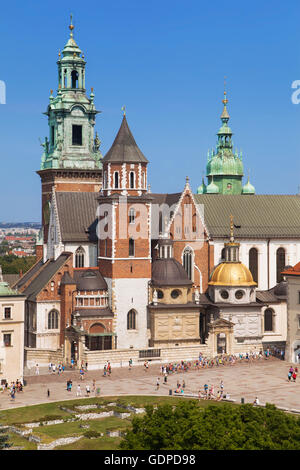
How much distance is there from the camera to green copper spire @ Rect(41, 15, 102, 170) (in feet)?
316

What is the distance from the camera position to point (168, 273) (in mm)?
77438

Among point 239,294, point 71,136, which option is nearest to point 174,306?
point 239,294

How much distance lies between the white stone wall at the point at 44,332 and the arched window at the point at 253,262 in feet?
75.2

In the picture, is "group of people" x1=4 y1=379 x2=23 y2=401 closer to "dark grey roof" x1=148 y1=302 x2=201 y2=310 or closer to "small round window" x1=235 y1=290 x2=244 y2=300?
"dark grey roof" x1=148 y1=302 x2=201 y2=310

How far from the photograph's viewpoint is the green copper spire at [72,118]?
3792 inches

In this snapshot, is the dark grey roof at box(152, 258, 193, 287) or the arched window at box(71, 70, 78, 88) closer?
the dark grey roof at box(152, 258, 193, 287)

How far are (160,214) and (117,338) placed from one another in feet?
48.8

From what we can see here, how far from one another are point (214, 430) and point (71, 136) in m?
66.7

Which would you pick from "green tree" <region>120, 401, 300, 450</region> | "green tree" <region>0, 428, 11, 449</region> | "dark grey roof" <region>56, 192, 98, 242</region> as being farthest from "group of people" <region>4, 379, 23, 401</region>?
"green tree" <region>120, 401, 300, 450</region>

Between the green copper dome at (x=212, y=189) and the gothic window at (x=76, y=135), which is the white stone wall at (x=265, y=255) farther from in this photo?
the gothic window at (x=76, y=135)

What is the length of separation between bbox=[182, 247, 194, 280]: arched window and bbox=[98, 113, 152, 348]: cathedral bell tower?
21.6 ft

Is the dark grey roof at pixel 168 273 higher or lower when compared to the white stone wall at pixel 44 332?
higher

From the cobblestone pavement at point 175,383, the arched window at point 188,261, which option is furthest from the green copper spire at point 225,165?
the cobblestone pavement at point 175,383

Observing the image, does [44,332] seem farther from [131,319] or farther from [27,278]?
[27,278]
